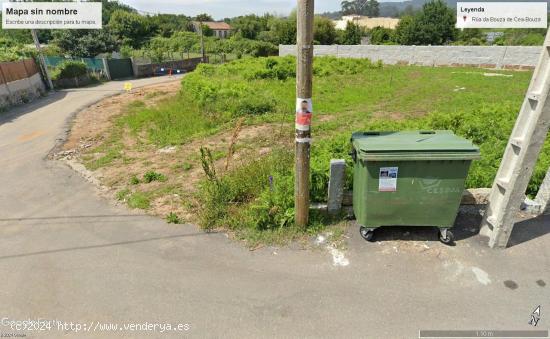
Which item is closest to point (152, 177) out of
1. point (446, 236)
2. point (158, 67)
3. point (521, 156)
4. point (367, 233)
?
point (367, 233)

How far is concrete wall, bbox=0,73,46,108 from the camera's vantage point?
44.8ft

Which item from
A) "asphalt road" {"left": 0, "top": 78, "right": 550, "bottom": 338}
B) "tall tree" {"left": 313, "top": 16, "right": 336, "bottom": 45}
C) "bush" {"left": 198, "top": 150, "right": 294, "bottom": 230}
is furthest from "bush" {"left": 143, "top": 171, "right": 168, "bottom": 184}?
"tall tree" {"left": 313, "top": 16, "right": 336, "bottom": 45}

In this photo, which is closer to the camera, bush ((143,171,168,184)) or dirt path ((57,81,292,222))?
dirt path ((57,81,292,222))

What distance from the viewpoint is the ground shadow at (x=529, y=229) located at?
3.95 metres

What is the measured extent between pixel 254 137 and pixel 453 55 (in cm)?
2436

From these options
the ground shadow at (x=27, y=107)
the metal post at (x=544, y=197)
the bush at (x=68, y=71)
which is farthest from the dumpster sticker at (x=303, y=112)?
the bush at (x=68, y=71)

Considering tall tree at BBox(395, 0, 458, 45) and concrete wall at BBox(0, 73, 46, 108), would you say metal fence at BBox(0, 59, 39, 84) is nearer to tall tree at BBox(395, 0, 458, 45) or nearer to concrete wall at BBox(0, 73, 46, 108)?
concrete wall at BBox(0, 73, 46, 108)

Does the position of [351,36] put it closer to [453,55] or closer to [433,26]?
[433,26]

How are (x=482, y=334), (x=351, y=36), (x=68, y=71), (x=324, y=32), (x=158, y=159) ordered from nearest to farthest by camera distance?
(x=482, y=334), (x=158, y=159), (x=68, y=71), (x=324, y=32), (x=351, y=36)

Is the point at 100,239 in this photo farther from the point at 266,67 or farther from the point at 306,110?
the point at 266,67

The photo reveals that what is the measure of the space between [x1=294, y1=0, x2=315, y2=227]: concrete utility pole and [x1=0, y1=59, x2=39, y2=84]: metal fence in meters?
16.0

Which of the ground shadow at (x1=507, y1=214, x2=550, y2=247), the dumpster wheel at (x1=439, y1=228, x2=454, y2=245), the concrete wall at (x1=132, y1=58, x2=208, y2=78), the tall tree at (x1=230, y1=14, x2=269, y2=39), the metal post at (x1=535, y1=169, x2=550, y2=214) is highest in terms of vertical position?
the tall tree at (x1=230, y1=14, x2=269, y2=39)

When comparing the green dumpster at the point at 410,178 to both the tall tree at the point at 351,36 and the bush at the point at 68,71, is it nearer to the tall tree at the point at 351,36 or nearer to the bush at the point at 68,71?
the bush at the point at 68,71

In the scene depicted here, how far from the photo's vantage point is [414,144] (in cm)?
355
